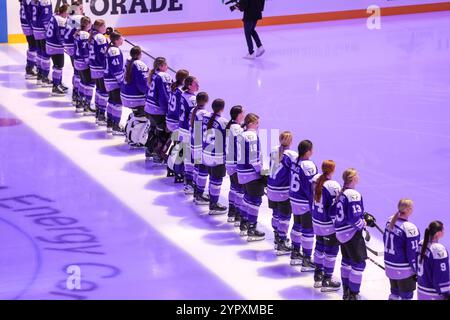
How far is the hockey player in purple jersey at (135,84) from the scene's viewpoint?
14406 millimetres

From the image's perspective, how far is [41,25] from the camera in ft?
56.4

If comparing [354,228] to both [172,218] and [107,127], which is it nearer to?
[172,218]

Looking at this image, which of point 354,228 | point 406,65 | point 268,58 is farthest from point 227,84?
point 354,228

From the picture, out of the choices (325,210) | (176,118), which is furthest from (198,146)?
(325,210)

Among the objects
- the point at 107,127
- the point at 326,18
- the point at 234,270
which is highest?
the point at 326,18

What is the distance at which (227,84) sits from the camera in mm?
18312

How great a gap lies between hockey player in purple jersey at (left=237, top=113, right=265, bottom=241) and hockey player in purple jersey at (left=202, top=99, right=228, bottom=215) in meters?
0.58

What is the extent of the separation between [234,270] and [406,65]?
9656 millimetres

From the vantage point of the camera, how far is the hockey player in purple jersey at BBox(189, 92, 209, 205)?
493 inches

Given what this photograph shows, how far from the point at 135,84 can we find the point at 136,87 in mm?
42

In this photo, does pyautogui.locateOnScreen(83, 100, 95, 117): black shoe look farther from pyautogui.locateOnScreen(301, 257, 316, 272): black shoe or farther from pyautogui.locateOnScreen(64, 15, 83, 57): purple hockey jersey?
pyautogui.locateOnScreen(301, 257, 316, 272): black shoe

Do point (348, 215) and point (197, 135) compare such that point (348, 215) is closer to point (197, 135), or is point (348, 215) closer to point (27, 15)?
point (197, 135)

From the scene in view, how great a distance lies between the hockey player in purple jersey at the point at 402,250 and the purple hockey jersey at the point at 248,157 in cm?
224

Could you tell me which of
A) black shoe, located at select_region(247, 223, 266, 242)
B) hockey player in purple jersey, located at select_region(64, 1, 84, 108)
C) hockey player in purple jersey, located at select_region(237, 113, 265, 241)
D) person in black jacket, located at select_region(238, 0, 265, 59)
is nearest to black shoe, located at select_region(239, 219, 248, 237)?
hockey player in purple jersey, located at select_region(237, 113, 265, 241)
